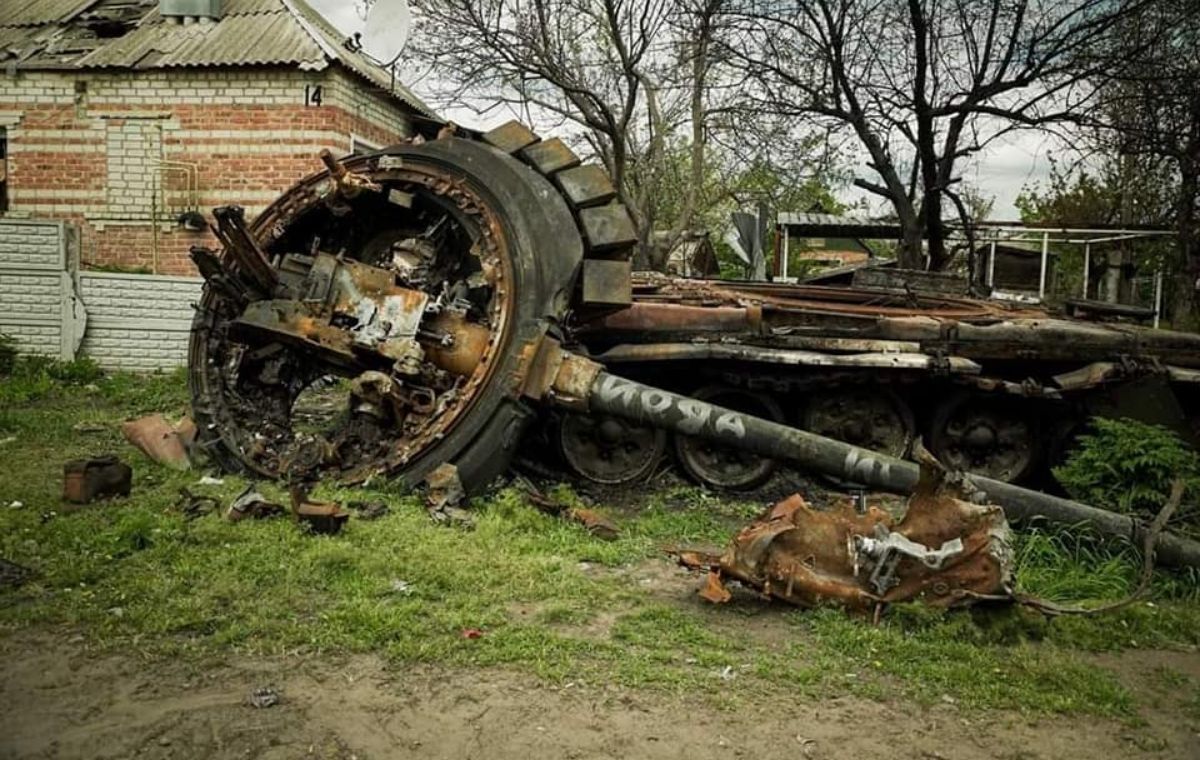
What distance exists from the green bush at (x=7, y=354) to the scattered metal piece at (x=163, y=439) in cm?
525

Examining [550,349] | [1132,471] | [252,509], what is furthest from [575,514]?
[1132,471]

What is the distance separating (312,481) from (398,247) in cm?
237

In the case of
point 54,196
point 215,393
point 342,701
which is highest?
point 54,196

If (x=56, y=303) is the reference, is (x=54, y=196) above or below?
above

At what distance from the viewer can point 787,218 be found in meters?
21.1

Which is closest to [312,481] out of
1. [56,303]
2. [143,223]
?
[56,303]

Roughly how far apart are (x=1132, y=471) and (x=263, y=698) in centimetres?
540

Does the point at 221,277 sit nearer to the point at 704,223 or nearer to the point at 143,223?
the point at 143,223

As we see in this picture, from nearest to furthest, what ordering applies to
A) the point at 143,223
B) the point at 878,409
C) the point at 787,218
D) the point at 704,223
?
1. the point at 878,409
2. the point at 143,223
3. the point at 787,218
4. the point at 704,223

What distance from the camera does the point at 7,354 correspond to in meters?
12.0

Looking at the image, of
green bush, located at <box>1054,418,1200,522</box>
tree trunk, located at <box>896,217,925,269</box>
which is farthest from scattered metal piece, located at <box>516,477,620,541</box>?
tree trunk, located at <box>896,217,925,269</box>

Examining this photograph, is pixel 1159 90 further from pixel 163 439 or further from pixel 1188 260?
pixel 163 439

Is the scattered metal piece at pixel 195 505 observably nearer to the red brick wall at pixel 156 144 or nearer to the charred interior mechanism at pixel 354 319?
the charred interior mechanism at pixel 354 319

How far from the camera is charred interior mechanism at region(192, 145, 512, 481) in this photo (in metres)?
6.99
